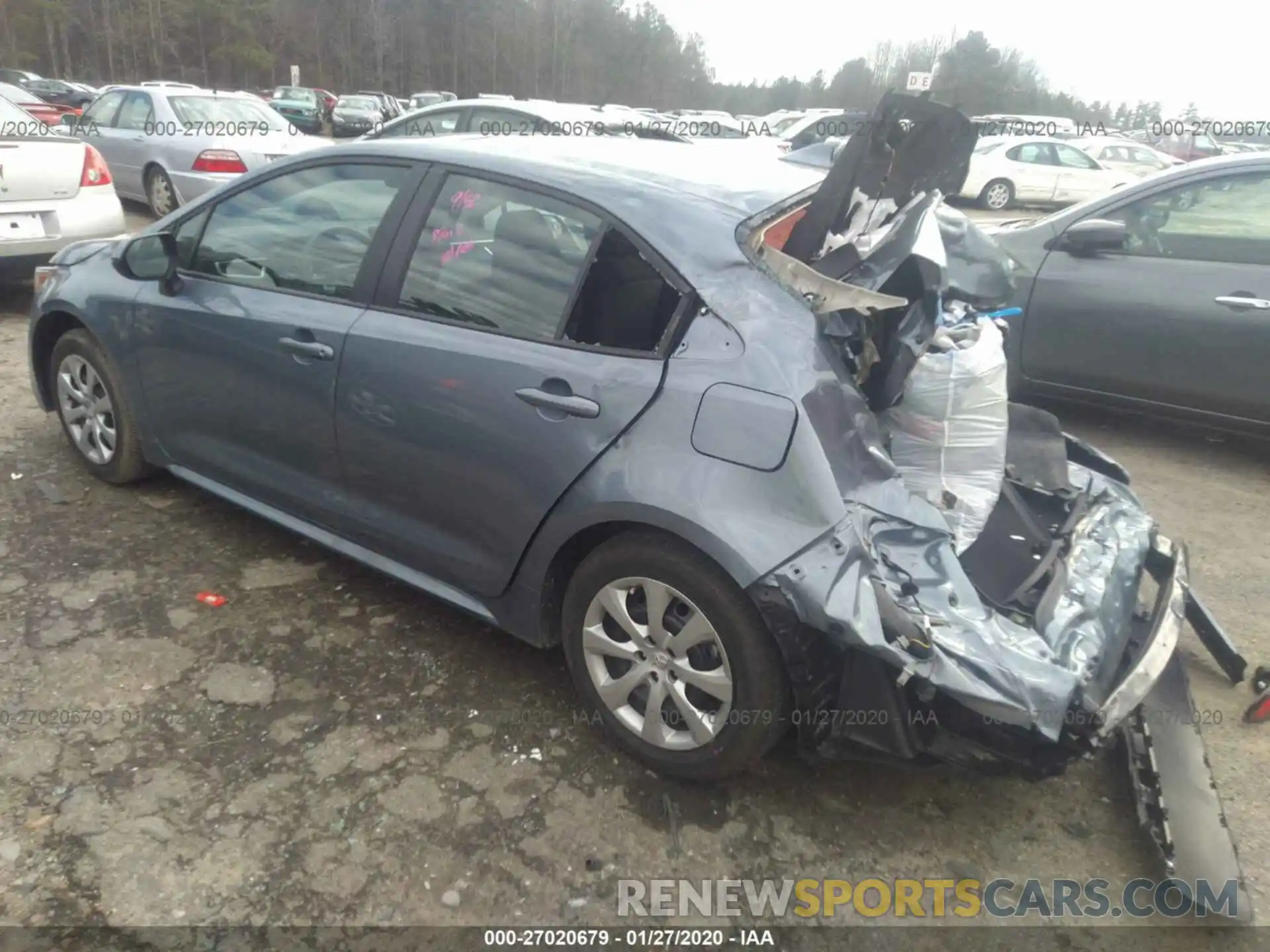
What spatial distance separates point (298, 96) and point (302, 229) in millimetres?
34790

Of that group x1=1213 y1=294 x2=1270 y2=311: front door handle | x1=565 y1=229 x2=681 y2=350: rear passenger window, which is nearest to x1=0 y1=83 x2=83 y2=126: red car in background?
x1=565 y1=229 x2=681 y2=350: rear passenger window

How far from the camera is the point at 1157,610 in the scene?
8.29 feet

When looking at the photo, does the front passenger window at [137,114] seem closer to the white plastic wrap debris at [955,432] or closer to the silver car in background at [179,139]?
the silver car in background at [179,139]

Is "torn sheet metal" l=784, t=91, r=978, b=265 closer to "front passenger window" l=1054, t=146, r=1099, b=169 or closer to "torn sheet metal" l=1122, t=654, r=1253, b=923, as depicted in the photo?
"torn sheet metal" l=1122, t=654, r=1253, b=923

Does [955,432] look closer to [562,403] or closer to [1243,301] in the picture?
[562,403]

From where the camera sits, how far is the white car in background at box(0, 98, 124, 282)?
234 inches

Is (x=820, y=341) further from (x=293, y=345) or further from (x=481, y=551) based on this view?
(x=293, y=345)

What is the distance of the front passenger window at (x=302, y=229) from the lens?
9.53 feet

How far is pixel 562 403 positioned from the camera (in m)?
2.38

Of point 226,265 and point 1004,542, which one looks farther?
point 226,265

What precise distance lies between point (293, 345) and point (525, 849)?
174 centimetres

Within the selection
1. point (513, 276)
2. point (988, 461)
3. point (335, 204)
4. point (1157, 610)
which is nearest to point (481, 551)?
point (513, 276)

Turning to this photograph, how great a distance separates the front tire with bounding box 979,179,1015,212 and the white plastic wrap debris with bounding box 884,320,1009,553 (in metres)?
16.6

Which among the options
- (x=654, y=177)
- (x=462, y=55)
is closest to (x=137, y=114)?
(x=654, y=177)
